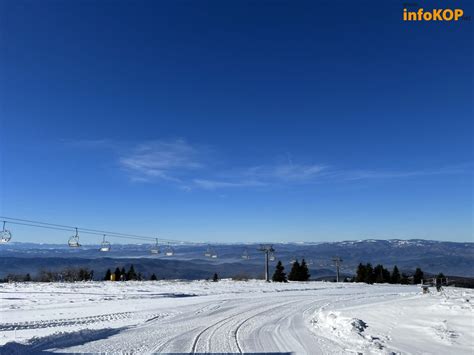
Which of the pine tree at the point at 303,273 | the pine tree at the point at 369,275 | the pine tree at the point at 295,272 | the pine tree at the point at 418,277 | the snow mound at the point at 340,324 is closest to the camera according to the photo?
the snow mound at the point at 340,324

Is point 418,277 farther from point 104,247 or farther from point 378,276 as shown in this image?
point 104,247

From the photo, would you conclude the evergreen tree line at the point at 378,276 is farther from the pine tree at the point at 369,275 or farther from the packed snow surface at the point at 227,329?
the packed snow surface at the point at 227,329

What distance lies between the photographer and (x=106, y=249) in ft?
113

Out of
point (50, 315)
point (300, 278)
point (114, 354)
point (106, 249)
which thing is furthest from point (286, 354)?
point (300, 278)

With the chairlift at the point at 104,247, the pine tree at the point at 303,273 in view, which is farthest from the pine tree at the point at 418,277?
the chairlift at the point at 104,247

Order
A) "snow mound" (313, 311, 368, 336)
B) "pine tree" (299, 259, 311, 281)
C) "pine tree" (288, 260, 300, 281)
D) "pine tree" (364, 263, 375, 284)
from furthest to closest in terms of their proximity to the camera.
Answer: "pine tree" (364, 263, 375, 284) → "pine tree" (288, 260, 300, 281) → "pine tree" (299, 259, 311, 281) → "snow mound" (313, 311, 368, 336)

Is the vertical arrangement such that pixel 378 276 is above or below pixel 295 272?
below

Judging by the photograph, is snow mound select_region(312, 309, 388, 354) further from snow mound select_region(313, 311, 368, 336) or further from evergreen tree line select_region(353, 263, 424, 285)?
evergreen tree line select_region(353, 263, 424, 285)

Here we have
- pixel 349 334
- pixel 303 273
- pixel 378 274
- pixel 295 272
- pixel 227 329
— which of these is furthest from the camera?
pixel 378 274

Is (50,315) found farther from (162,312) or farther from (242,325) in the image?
(242,325)

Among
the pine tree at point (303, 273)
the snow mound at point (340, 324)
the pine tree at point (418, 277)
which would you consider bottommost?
the pine tree at point (418, 277)

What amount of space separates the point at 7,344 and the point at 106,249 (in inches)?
1017

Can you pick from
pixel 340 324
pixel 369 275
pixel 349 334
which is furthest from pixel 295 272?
pixel 349 334

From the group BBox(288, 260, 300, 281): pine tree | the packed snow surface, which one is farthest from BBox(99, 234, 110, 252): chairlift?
BBox(288, 260, 300, 281): pine tree
